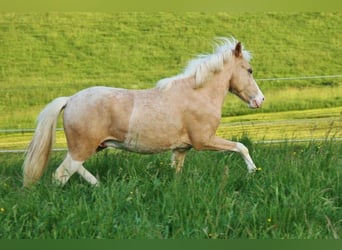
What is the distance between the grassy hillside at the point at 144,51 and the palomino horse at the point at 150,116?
58.6 inches

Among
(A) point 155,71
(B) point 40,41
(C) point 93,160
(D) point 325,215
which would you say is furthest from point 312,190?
(B) point 40,41

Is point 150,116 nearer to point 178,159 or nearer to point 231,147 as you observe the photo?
point 178,159

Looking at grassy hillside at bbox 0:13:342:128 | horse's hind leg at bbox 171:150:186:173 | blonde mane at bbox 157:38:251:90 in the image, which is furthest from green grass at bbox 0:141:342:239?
grassy hillside at bbox 0:13:342:128

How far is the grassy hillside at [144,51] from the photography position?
7.42 m

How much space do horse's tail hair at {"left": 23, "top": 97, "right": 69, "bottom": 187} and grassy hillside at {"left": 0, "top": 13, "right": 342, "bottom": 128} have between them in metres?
1.57

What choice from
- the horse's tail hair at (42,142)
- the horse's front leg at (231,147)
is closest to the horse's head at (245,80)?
the horse's front leg at (231,147)

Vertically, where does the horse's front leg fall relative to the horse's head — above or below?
below

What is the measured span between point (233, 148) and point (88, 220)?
154cm

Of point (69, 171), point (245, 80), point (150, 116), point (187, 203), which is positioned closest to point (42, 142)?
point (69, 171)

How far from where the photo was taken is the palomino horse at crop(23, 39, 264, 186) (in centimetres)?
573

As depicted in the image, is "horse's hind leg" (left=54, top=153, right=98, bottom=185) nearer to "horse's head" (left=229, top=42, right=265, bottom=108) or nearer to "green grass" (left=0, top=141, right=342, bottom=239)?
"green grass" (left=0, top=141, right=342, bottom=239)

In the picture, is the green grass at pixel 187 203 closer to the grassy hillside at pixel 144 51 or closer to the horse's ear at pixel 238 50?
the horse's ear at pixel 238 50

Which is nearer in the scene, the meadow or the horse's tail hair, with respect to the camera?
the horse's tail hair

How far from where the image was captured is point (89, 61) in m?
7.46
